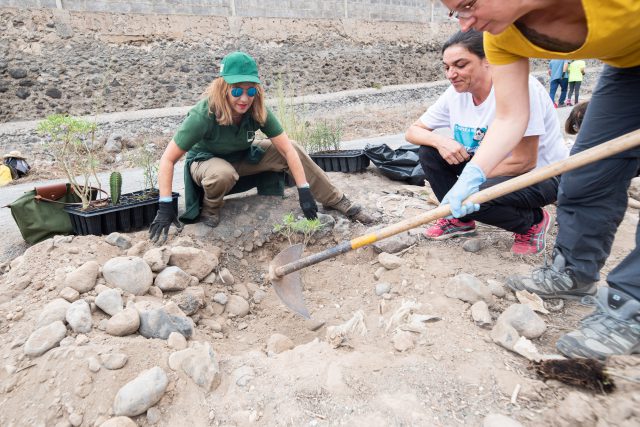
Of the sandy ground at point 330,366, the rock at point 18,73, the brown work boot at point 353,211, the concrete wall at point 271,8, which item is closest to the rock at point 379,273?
the sandy ground at point 330,366

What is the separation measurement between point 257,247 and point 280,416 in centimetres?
178

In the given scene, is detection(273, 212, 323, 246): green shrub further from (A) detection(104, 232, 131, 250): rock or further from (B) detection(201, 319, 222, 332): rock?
(A) detection(104, 232, 131, 250): rock

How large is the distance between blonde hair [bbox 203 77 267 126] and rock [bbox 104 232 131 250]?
0.94m

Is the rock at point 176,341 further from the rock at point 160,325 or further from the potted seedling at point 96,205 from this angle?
the potted seedling at point 96,205

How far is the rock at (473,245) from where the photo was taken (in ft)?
8.58

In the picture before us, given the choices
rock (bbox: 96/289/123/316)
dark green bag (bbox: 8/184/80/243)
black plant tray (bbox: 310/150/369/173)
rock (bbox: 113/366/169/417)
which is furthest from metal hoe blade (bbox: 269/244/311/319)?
black plant tray (bbox: 310/150/369/173)

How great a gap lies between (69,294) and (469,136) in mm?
2350

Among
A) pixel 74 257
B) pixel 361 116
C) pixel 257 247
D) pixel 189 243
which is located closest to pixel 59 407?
pixel 74 257

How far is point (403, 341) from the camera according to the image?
175 cm

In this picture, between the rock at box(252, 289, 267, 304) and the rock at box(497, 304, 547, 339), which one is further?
the rock at box(252, 289, 267, 304)

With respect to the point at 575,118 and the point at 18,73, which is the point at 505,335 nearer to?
the point at 575,118

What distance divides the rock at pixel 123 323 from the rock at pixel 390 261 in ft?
4.48

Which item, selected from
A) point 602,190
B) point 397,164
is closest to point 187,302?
point 602,190

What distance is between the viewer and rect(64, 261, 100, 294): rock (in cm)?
212
